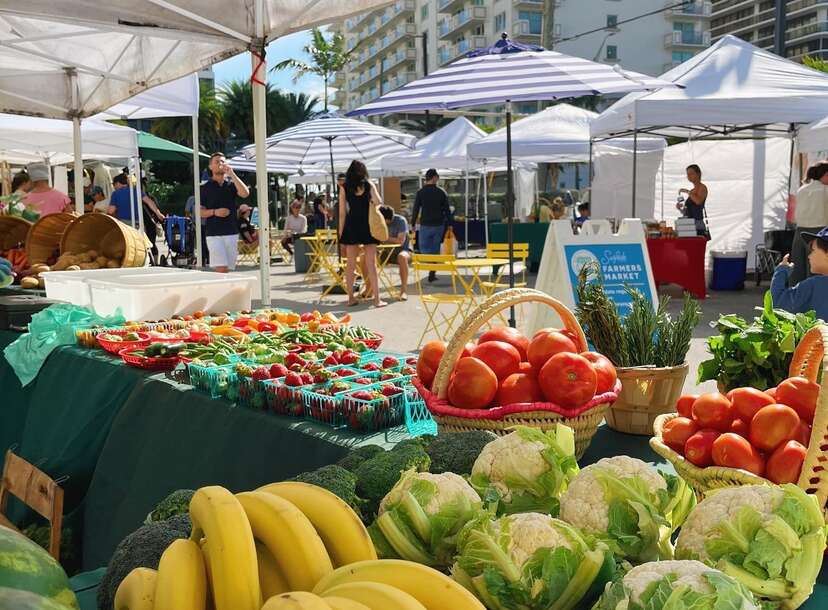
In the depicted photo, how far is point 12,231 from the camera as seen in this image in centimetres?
738

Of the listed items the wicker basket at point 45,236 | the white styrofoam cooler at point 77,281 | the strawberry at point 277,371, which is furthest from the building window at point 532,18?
the strawberry at point 277,371

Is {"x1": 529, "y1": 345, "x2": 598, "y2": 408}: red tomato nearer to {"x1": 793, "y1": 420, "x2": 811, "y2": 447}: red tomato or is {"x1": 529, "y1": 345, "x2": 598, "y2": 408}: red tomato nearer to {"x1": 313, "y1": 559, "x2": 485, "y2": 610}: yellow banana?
{"x1": 793, "y1": 420, "x2": 811, "y2": 447}: red tomato

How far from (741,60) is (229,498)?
11008mm

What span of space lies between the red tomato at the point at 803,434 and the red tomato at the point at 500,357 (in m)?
0.80

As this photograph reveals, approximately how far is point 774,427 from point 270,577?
3.70 ft

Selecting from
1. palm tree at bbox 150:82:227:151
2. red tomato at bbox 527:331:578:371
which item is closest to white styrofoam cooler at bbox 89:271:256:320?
red tomato at bbox 527:331:578:371

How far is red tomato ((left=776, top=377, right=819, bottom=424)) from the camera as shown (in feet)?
5.71

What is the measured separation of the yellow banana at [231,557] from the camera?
106 centimetres

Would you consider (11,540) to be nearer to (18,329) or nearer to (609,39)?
(18,329)

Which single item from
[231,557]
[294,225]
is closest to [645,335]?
[231,557]

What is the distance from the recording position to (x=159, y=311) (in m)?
4.60

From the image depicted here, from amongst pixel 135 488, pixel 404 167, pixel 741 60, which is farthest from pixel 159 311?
pixel 404 167

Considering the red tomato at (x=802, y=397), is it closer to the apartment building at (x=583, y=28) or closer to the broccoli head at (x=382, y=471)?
the broccoli head at (x=382, y=471)

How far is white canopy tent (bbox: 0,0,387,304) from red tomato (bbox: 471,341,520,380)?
3.48 metres
